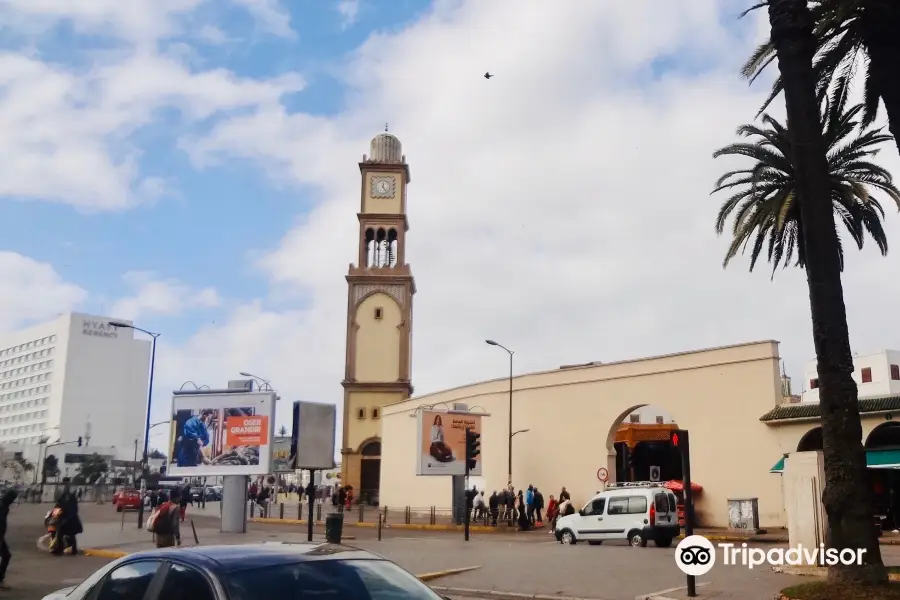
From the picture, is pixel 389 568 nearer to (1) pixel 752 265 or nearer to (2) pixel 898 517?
(1) pixel 752 265

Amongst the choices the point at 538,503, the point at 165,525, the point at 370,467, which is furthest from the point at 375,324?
the point at 165,525

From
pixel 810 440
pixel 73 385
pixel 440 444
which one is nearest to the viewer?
pixel 810 440

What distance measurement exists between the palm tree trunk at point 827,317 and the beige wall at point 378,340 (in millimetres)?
50717

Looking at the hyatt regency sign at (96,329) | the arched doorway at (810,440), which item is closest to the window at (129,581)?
the arched doorway at (810,440)

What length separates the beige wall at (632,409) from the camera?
2975 cm

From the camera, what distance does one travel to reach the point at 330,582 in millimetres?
4973

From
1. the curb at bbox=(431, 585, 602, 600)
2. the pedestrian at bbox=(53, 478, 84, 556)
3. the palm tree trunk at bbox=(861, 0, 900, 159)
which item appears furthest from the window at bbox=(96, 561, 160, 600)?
the pedestrian at bbox=(53, 478, 84, 556)

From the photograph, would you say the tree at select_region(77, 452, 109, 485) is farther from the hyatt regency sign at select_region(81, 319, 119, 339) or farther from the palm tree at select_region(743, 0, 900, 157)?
the palm tree at select_region(743, 0, 900, 157)

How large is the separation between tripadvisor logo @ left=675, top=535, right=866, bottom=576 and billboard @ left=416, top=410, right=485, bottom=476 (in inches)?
707

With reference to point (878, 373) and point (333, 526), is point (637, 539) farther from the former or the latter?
point (878, 373)

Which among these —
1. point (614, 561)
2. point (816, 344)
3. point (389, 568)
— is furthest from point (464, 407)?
point (389, 568)

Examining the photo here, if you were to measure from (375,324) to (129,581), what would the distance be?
58442mm

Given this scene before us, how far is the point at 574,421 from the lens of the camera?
1473 inches

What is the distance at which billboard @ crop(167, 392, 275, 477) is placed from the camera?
28.4 m
